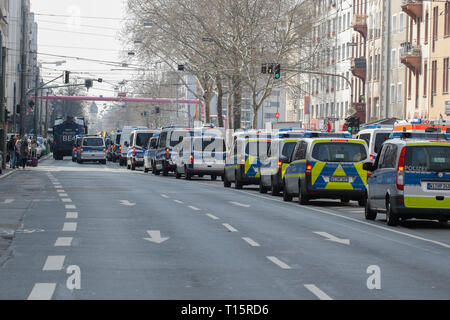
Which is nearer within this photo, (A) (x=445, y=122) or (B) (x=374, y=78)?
(A) (x=445, y=122)

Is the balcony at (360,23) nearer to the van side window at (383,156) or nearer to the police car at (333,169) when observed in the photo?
the police car at (333,169)

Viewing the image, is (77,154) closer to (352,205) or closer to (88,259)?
(352,205)

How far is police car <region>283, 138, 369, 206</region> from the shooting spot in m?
28.0

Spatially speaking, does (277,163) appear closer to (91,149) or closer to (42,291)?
(42,291)

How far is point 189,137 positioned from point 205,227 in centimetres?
2657

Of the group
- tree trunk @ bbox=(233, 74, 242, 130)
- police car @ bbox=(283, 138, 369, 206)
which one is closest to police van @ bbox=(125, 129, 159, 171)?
tree trunk @ bbox=(233, 74, 242, 130)

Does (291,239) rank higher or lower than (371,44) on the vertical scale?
lower

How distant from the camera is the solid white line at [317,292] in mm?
10703

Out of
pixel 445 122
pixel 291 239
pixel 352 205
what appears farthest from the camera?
pixel 445 122

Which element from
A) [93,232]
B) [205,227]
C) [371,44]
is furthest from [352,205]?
[371,44]

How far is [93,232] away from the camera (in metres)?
18.2

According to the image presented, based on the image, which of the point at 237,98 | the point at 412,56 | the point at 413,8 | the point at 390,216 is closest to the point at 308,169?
the point at 390,216

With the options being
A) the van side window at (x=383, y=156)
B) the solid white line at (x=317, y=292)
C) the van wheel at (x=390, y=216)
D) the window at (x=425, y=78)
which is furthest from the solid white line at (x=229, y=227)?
the window at (x=425, y=78)

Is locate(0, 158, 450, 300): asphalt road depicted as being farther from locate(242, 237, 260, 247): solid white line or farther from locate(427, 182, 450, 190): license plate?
locate(427, 182, 450, 190): license plate
